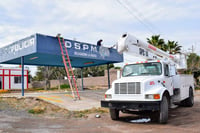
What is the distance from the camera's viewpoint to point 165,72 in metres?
8.38

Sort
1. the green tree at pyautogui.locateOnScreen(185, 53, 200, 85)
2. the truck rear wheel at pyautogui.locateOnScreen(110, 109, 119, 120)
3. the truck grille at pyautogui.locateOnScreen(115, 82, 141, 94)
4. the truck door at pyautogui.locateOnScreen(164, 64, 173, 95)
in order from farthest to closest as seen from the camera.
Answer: the green tree at pyautogui.locateOnScreen(185, 53, 200, 85), the truck door at pyautogui.locateOnScreen(164, 64, 173, 95), the truck rear wheel at pyautogui.locateOnScreen(110, 109, 119, 120), the truck grille at pyautogui.locateOnScreen(115, 82, 141, 94)

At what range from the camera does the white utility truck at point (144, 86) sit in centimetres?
708

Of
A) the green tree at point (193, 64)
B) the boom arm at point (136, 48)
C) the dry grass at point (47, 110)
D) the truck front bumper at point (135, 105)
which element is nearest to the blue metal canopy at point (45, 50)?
the dry grass at point (47, 110)

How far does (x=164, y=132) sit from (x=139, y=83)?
1884 mm

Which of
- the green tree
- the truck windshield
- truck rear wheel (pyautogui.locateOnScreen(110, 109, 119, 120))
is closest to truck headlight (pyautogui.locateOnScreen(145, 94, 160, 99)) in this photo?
the truck windshield

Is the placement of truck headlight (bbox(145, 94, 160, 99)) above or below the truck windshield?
below

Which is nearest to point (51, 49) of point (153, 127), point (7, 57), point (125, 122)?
point (7, 57)

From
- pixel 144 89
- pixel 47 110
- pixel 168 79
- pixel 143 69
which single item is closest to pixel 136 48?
pixel 143 69

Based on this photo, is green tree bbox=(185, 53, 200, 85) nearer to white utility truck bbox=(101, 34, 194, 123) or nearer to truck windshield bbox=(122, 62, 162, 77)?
white utility truck bbox=(101, 34, 194, 123)

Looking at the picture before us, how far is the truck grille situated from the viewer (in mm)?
7279

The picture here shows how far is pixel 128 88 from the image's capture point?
7.46m

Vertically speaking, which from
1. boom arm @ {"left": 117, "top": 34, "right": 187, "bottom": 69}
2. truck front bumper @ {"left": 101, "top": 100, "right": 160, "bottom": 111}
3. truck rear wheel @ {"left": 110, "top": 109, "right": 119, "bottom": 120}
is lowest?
truck rear wheel @ {"left": 110, "top": 109, "right": 119, "bottom": 120}

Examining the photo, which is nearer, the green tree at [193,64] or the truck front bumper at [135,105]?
the truck front bumper at [135,105]

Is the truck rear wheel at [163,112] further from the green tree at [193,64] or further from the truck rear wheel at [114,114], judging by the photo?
the green tree at [193,64]
